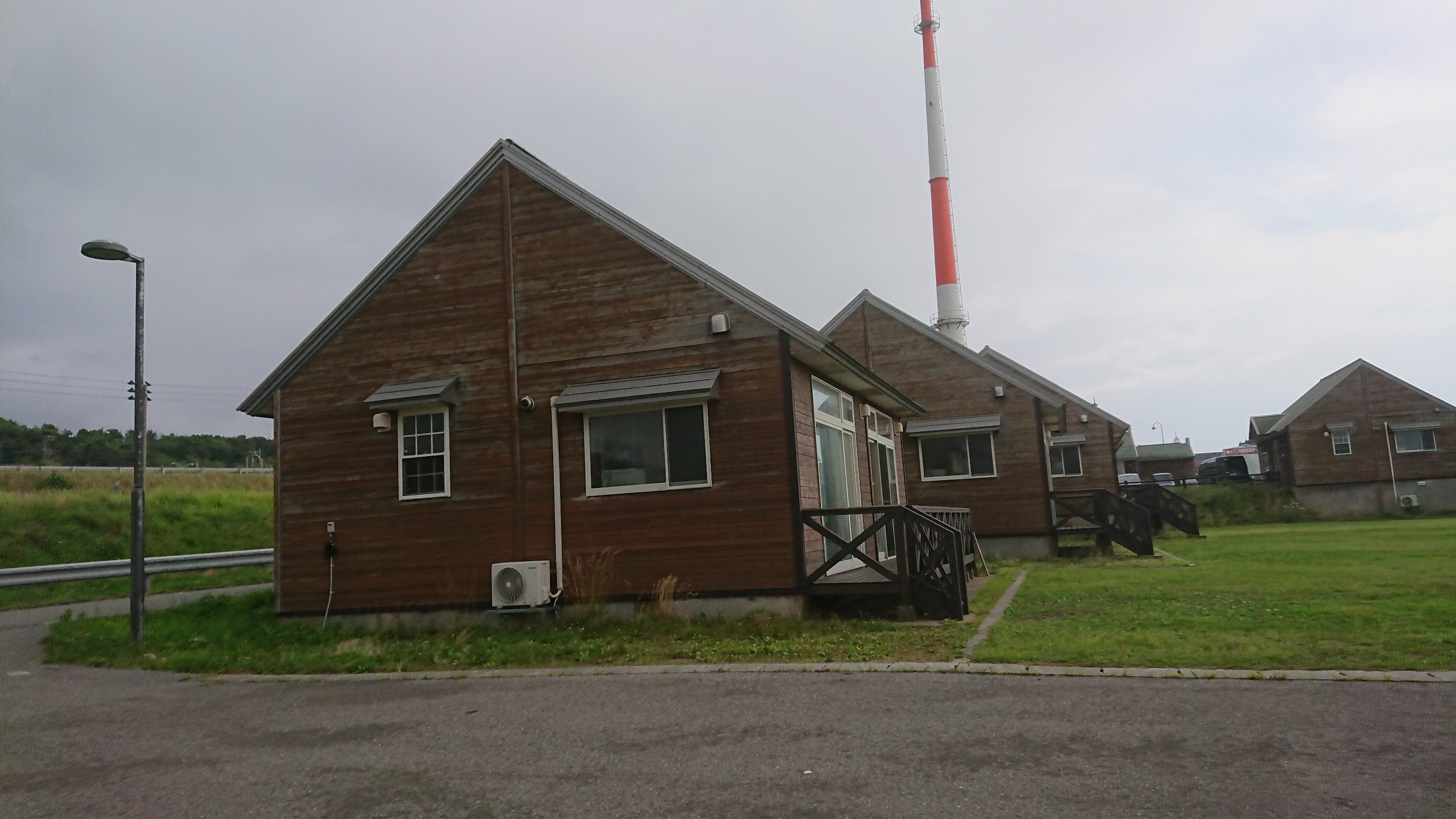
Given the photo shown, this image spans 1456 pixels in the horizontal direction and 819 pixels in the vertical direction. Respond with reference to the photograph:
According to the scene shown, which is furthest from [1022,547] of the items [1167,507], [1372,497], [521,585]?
[1372,497]

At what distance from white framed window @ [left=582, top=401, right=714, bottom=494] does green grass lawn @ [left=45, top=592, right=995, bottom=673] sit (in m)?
1.79

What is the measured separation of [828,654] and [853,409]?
7492 mm

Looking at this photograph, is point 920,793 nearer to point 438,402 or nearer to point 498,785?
point 498,785

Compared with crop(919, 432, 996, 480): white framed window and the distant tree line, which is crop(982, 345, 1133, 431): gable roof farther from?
the distant tree line

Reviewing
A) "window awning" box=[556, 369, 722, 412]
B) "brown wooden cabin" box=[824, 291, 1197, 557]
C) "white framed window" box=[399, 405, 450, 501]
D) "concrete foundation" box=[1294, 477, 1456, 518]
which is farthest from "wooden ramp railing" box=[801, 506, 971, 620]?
"concrete foundation" box=[1294, 477, 1456, 518]

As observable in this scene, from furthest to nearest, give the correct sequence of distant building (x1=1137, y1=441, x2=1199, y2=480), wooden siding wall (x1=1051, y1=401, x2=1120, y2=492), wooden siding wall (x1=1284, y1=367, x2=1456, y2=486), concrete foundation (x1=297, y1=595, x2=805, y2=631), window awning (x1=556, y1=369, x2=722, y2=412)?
distant building (x1=1137, y1=441, x2=1199, y2=480), wooden siding wall (x1=1284, y1=367, x2=1456, y2=486), wooden siding wall (x1=1051, y1=401, x2=1120, y2=492), window awning (x1=556, y1=369, x2=722, y2=412), concrete foundation (x1=297, y1=595, x2=805, y2=631)

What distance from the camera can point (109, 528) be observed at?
25688 mm

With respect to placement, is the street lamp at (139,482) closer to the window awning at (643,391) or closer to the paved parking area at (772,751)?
the paved parking area at (772,751)

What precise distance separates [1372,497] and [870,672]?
43101 millimetres

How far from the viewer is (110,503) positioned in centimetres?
2694

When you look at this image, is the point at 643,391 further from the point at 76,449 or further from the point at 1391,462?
the point at 76,449

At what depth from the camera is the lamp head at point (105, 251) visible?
1174 centimetres

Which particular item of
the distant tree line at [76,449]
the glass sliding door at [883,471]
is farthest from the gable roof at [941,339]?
the distant tree line at [76,449]

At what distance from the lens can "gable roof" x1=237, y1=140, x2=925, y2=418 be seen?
12.5m
